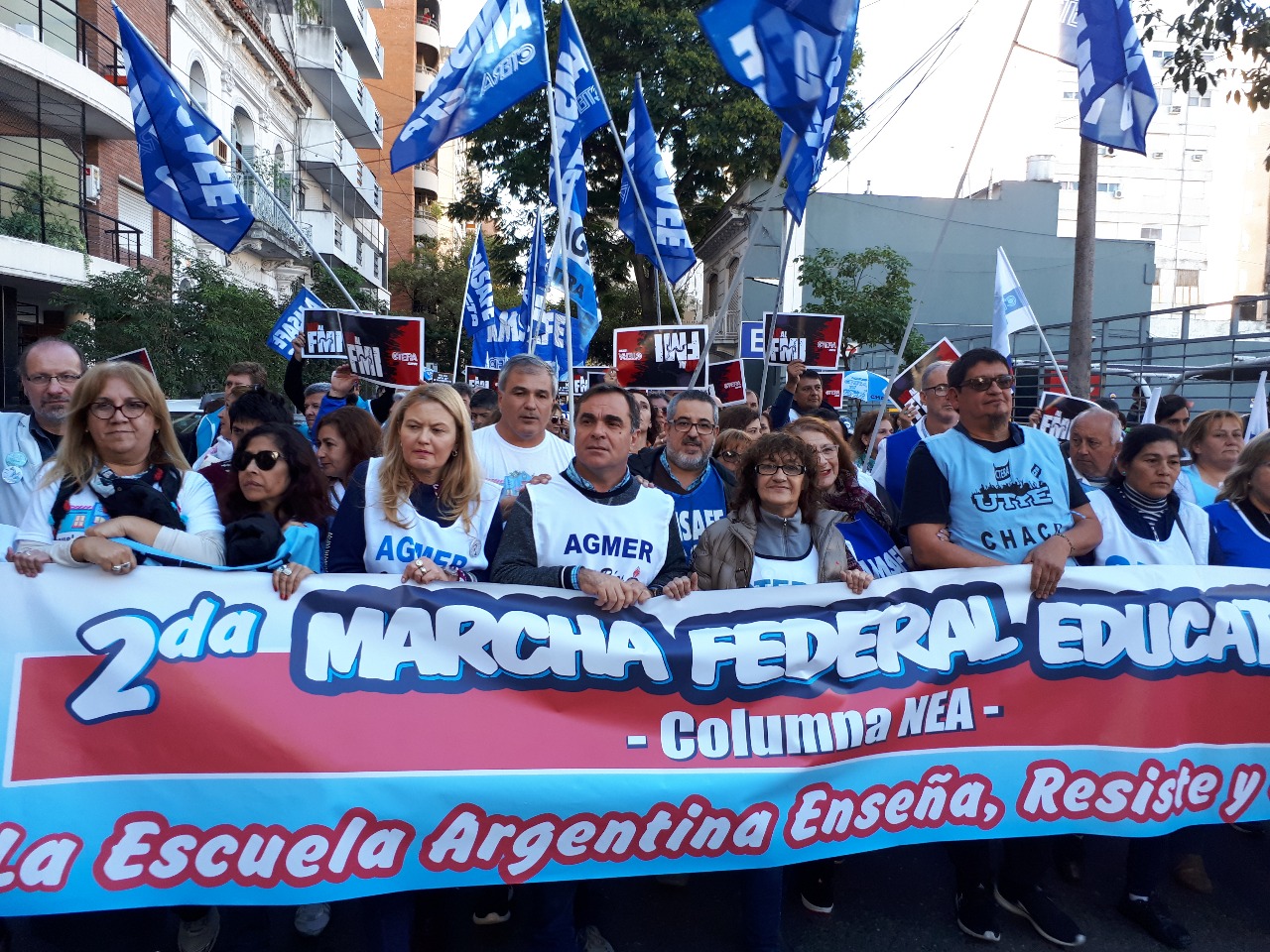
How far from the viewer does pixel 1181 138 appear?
56.5 m

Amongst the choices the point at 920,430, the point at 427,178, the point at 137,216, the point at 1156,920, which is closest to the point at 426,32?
the point at 427,178

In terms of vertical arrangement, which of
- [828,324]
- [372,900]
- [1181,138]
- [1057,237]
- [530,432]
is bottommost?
[372,900]

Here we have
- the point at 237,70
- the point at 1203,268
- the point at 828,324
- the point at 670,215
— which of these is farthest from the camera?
the point at 1203,268

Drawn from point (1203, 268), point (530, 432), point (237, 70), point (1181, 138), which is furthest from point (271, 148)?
point (1181, 138)

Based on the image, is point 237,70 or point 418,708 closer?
point 418,708

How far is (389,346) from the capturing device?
7215 mm

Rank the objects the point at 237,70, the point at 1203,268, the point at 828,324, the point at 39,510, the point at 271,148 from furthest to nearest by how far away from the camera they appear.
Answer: the point at 1203,268 < the point at 271,148 < the point at 237,70 < the point at 828,324 < the point at 39,510

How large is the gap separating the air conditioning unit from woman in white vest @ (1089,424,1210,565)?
17.8 metres

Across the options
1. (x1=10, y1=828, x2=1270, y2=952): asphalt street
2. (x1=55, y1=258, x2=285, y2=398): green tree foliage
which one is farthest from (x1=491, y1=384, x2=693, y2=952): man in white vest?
(x1=55, y1=258, x2=285, y2=398): green tree foliage

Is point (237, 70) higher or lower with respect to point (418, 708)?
higher

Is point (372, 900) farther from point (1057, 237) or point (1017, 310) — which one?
point (1057, 237)

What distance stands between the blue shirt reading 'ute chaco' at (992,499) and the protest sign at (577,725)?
0.67 feet

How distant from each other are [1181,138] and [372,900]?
6444 cm

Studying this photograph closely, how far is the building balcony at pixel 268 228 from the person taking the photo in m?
23.2
